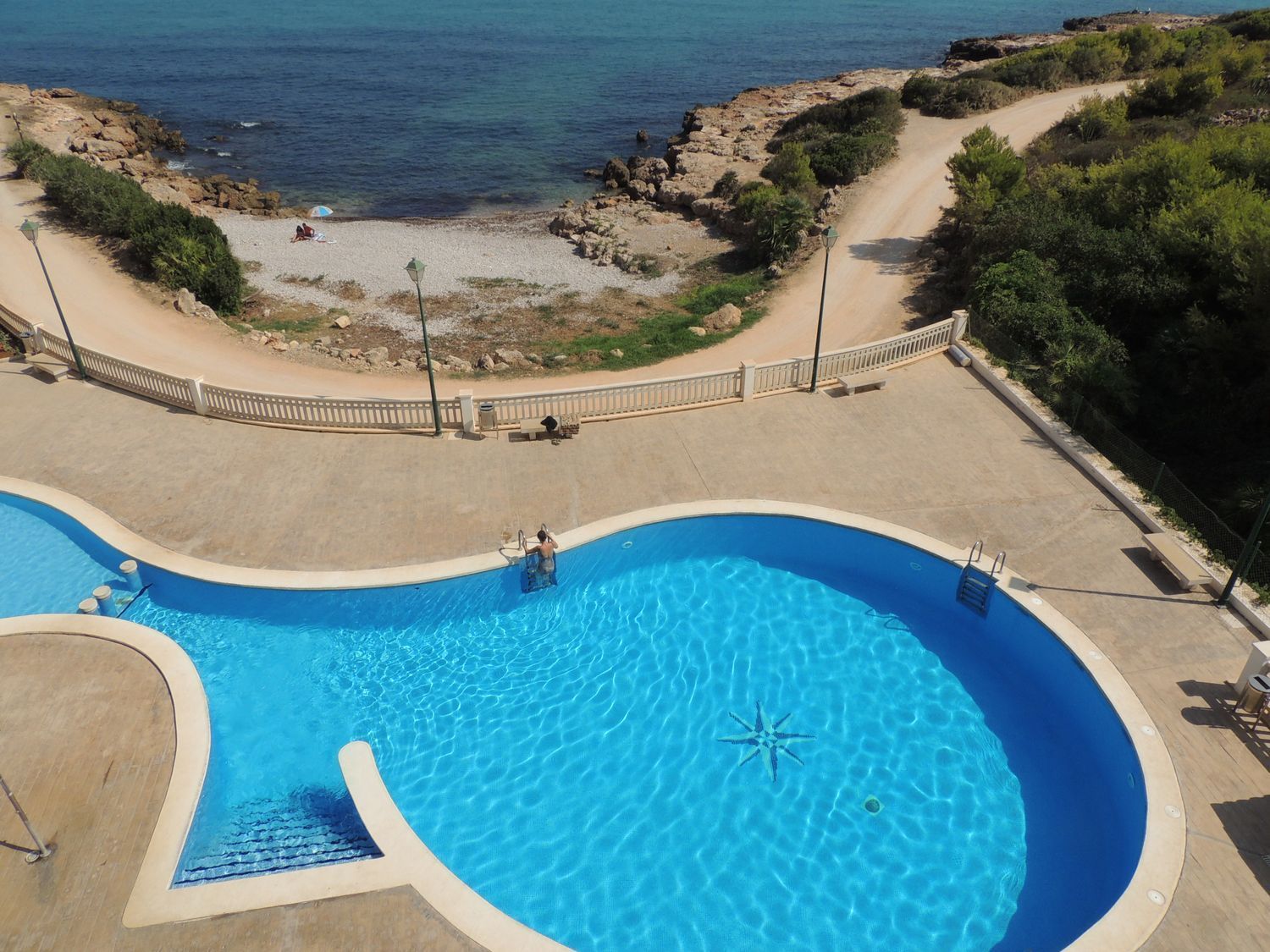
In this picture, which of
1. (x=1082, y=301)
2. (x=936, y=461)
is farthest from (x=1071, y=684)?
(x=1082, y=301)

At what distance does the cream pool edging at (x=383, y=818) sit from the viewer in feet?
33.0

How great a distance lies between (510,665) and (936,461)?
10.8 meters

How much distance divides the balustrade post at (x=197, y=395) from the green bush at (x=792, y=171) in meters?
29.5

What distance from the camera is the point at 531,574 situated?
1592cm

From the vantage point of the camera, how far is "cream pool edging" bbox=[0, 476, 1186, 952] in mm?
10047

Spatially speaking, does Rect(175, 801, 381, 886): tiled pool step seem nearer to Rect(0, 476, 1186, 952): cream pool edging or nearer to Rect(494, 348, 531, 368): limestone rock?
Rect(0, 476, 1186, 952): cream pool edging

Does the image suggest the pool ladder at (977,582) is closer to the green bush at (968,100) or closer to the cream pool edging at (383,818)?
the cream pool edging at (383,818)

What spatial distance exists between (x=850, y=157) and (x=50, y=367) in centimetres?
3545

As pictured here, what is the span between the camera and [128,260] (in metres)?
33.1

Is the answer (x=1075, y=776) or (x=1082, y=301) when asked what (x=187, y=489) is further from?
(x=1082, y=301)

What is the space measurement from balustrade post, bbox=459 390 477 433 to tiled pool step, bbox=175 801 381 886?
973cm

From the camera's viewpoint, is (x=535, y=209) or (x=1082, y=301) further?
(x=535, y=209)

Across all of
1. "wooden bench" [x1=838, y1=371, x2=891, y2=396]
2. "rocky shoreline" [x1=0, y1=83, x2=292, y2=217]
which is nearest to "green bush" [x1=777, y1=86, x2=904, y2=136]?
"wooden bench" [x1=838, y1=371, x2=891, y2=396]

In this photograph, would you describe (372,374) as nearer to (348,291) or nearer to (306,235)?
(348,291)
